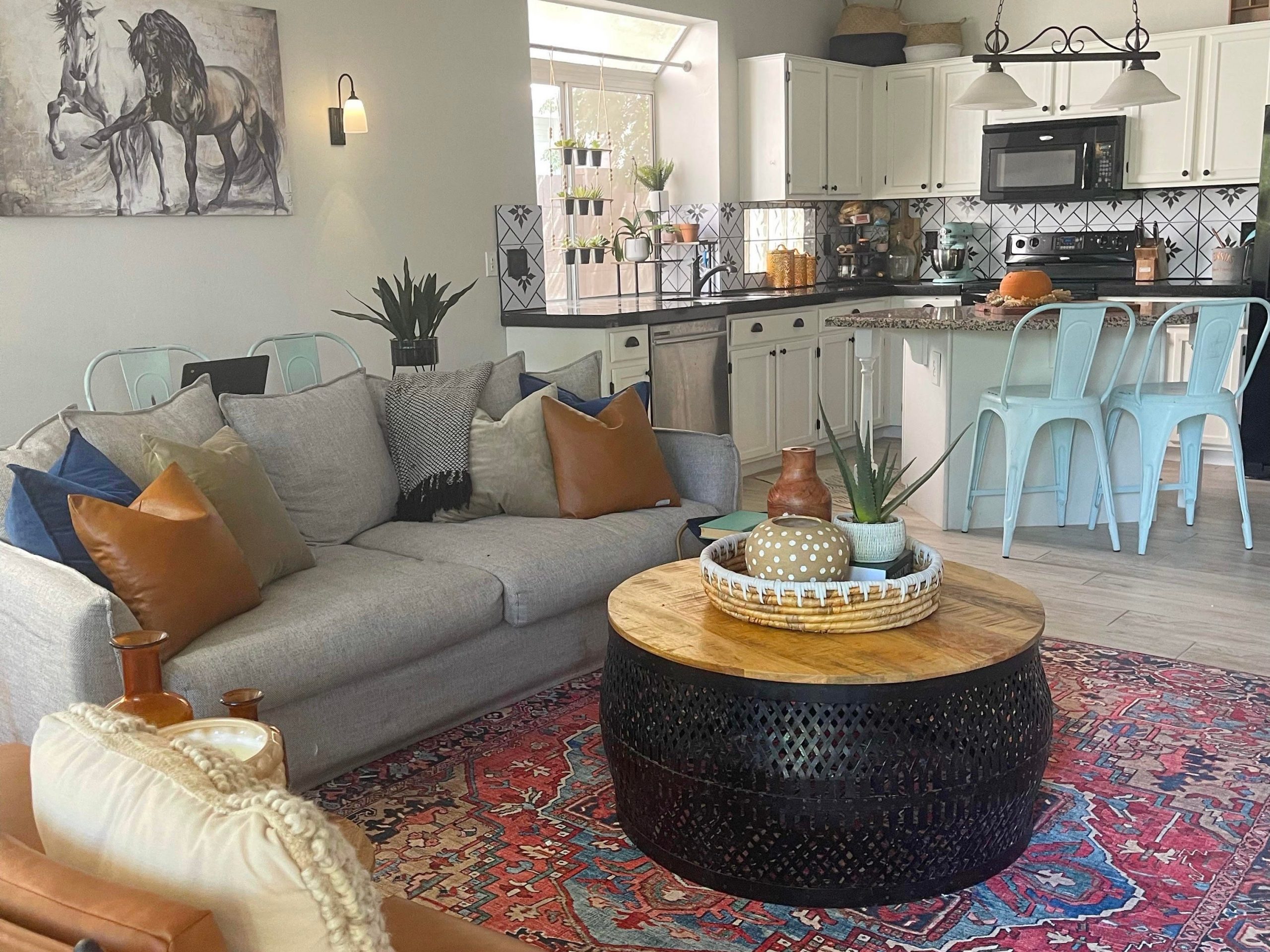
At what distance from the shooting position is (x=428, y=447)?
12.0ft

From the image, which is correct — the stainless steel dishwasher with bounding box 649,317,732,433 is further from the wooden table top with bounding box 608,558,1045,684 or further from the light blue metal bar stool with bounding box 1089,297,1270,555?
the wooden table top with bounding box 608,558,1045,684

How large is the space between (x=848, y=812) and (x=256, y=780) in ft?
4.42

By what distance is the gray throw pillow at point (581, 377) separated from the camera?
13.4ft

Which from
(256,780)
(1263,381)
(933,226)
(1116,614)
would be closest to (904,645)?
(256,780)

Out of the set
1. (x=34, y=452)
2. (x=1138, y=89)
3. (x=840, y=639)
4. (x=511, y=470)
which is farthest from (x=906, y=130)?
(x=34, y=452)

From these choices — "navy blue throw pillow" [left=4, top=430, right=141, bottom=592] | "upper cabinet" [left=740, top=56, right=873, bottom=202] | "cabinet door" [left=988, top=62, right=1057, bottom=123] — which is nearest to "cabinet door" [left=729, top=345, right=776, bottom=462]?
"upper cabinet" [left=740, top=56, right=873, bottom=202]

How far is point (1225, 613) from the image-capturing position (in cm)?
405

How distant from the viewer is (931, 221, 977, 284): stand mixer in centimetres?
749

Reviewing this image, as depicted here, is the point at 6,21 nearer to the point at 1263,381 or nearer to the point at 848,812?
the point at 848,812

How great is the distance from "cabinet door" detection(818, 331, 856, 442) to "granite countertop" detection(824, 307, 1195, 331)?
152cm

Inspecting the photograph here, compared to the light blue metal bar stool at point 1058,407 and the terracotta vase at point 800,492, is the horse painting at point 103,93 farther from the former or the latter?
the light blue metal bar stool at point 1058,407

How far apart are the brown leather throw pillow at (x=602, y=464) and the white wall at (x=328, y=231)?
167cm

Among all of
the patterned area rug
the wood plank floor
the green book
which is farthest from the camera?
the wood plank floor

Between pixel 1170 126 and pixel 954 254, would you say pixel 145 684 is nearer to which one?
pixel 1170 126
